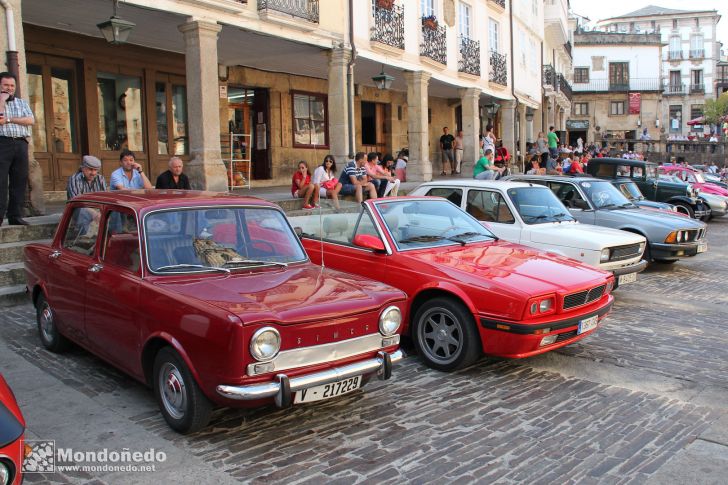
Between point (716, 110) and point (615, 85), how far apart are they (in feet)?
42.4

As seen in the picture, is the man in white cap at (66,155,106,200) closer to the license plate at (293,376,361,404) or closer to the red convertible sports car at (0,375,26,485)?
the license plate at (293,376,361,404)

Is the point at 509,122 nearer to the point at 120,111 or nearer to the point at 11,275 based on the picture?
the point at 120,111

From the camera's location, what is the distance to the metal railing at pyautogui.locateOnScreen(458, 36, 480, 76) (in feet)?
73.3

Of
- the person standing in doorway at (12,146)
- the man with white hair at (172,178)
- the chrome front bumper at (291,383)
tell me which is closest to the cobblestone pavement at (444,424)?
the chrome front bumper at (291,383)

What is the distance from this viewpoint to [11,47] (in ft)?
29.7

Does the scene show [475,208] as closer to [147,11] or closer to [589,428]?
[589,428]

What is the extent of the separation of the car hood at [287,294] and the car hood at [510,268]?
1.19 metres

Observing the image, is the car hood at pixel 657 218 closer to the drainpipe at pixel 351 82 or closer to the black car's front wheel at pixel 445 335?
the black car's front wheel at pixel 445 335

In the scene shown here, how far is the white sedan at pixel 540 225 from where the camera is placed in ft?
27.2

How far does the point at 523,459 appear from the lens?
13.5ft

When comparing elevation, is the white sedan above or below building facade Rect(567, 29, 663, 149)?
below

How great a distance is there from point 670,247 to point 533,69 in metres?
22.9

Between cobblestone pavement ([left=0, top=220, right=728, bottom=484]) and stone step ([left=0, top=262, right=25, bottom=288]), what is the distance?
1.58 meters

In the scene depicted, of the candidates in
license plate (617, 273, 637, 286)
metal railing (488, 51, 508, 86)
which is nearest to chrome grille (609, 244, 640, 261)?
license plate (617, 273, 637, 286)
